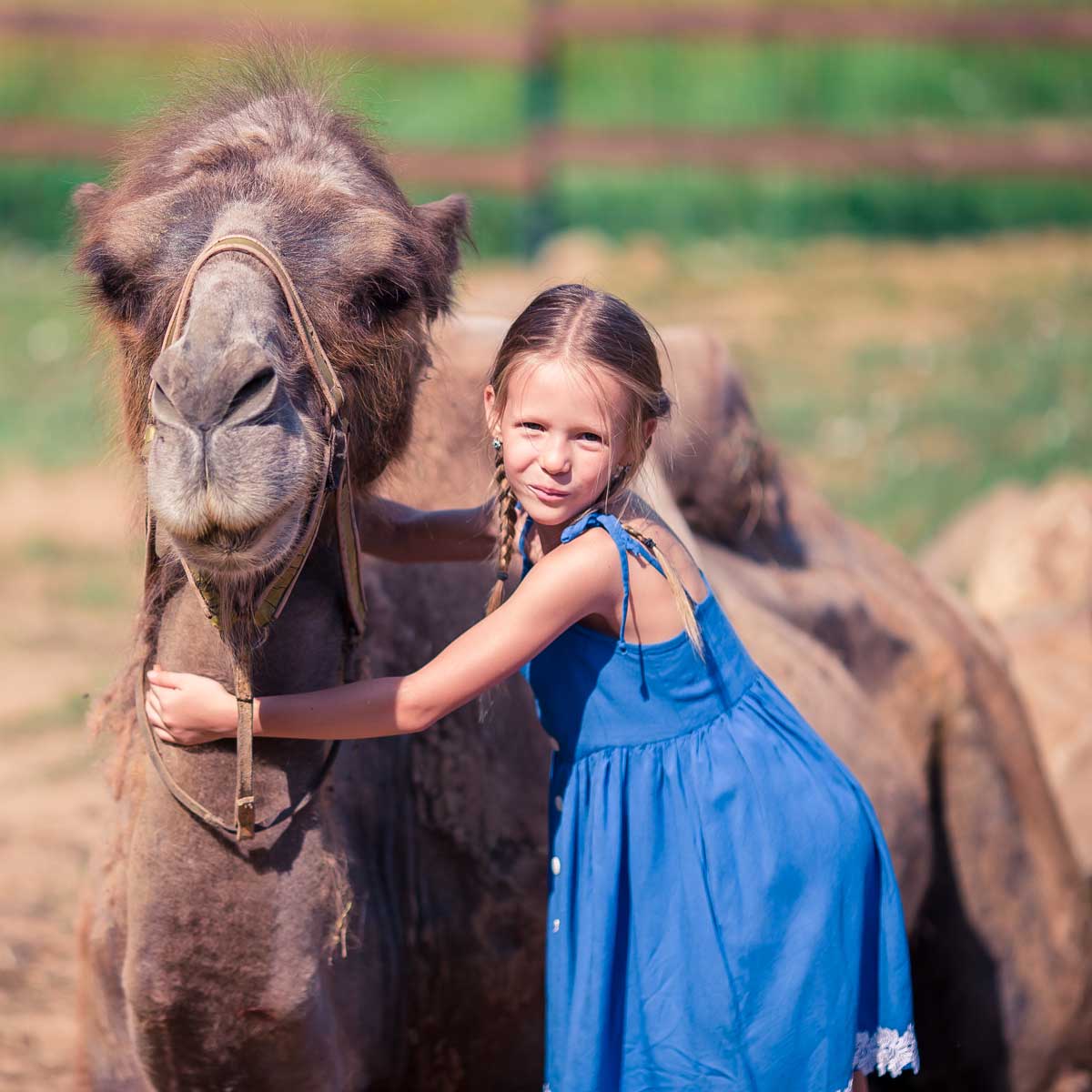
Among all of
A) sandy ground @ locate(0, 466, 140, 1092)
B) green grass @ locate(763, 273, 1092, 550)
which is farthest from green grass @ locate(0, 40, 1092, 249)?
sandy ground @ locate(0, 466, 140, 1092)

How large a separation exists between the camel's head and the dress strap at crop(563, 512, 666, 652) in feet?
1.27

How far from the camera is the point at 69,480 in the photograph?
32.1ft

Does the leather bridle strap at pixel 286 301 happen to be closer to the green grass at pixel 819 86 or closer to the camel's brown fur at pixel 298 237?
the camel's brown fur at pixel 298 237

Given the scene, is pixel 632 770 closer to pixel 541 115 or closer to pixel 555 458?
pixel 555 458

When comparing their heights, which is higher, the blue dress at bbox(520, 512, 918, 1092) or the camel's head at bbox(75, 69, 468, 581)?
the camel's head at bbox(75, 69, 468, 581)

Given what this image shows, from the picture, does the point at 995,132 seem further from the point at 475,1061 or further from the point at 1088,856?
the point at 475,1061

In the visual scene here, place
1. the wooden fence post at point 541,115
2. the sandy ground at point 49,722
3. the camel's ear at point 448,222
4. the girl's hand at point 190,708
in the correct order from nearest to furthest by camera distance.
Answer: the girl's hand at point 190,708 → the camel's ear at point 448,222 → the sandy ground at point 49,722 → the wooden fence post at point 541,115

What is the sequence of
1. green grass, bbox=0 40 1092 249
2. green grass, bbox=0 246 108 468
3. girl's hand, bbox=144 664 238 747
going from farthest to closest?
green grass, bbox=0 40 1092 249, green grass, bbox=0 246 108 468, girl's hand, bbox=144 664 238 747

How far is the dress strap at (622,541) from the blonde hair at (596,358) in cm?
1

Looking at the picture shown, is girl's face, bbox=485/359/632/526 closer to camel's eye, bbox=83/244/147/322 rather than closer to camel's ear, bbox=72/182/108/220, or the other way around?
camel's eye, bbox=83/244/147/322

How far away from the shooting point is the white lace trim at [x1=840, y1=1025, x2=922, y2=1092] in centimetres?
254

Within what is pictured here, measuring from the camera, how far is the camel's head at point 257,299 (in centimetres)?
205

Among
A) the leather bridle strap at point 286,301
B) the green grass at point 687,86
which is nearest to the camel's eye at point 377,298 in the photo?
the leather bridle strap at point 286,301

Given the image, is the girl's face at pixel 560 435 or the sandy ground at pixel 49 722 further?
the sandy ground at pixel 49 722
